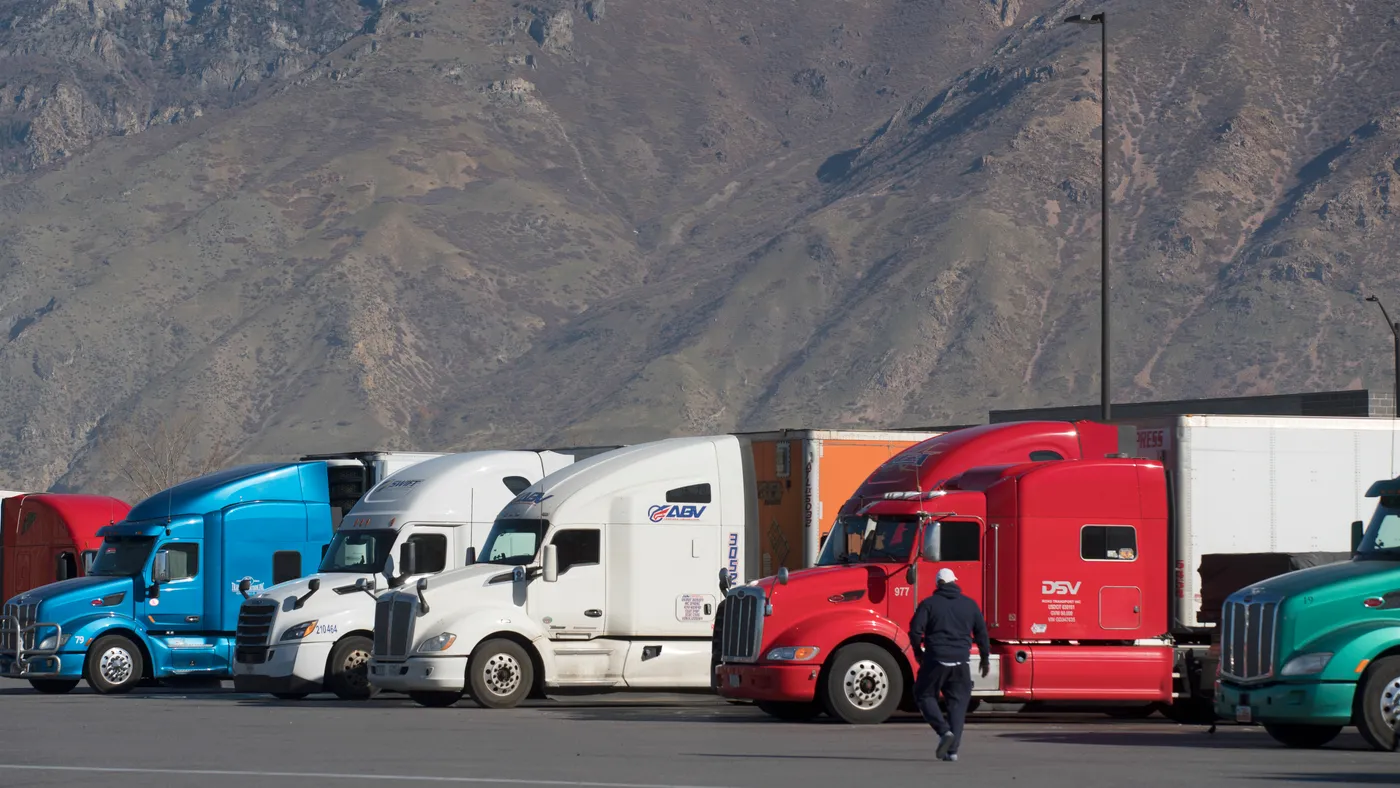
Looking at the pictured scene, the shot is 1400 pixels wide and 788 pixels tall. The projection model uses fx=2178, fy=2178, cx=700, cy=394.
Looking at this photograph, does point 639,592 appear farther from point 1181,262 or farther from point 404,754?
point 1181,262

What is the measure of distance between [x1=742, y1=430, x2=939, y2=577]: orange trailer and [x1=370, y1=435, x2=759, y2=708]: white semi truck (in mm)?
224

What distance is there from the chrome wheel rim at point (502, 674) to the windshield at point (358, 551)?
10.5ft

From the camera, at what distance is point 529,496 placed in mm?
26875

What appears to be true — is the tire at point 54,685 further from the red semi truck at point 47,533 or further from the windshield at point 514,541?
the windshield at point 514,541

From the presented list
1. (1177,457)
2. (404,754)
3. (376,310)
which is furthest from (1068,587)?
(376,310)

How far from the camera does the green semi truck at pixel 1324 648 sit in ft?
61.5

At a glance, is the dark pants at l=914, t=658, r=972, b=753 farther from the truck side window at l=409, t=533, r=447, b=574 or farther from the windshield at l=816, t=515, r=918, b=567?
the truck side window at l=409, t=533, r=447, b=574

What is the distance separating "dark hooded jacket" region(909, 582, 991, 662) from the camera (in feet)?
60.1

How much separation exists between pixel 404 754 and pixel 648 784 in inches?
141

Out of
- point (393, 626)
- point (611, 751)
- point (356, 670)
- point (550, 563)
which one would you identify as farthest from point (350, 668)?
point (611, 751)

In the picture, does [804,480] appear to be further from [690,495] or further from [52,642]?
[52,642]

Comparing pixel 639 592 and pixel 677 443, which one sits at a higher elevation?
pixel 677 443

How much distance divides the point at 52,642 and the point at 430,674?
815 centimetres

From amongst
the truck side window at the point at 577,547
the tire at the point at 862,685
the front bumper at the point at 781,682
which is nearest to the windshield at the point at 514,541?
the truck side window at the point at 577,547
